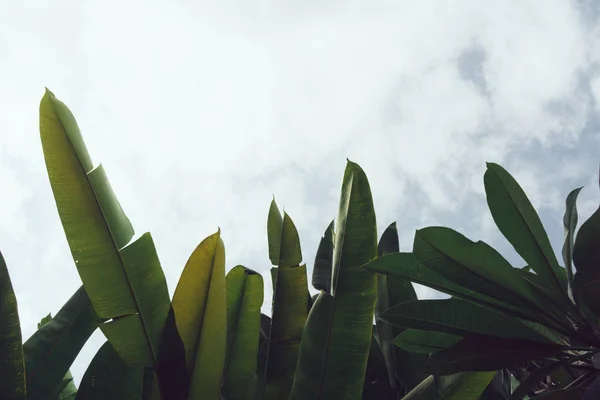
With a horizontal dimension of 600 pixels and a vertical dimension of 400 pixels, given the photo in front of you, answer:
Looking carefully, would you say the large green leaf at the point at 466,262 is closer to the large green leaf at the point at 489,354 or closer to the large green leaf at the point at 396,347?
the large green leaf at the point at 489,354

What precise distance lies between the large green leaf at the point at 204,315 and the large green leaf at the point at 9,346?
0.50 metres

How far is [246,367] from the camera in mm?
2027

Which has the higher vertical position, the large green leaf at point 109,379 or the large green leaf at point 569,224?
the large green leaf at point 569,224

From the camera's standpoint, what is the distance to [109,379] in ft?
6.36

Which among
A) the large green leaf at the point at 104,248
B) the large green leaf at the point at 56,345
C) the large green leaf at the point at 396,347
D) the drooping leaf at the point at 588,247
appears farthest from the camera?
the large green leaf at the point at 396,347

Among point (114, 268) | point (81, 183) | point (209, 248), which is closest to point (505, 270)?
point (209, 248)

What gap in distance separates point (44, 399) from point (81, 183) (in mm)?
846

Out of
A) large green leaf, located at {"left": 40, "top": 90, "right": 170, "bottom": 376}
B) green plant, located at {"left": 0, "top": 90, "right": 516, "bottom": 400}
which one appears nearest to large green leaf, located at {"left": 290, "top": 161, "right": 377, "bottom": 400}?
green plant, located at {"left": 0, "top": 90, "right": 516, "bottom": 400}

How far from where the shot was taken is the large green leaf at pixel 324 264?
7.06 ft

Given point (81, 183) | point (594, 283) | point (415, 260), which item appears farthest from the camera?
point (81, 183)

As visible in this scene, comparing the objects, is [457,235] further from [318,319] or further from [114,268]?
[114,268]

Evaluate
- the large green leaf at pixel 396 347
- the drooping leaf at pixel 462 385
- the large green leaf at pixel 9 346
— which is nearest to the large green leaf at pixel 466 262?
the drooping leaf at pixel 462 385

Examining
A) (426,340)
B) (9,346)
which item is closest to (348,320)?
(426,340)

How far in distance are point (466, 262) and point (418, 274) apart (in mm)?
170
